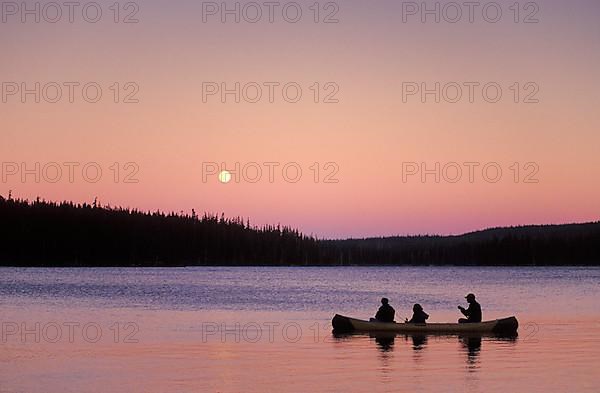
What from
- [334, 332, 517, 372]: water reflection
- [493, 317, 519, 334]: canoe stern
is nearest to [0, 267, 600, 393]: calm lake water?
[334, 332, 517, 372]: water reflection

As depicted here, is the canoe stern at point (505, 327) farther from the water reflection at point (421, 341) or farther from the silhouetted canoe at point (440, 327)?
the water reflection at point (421, 341)

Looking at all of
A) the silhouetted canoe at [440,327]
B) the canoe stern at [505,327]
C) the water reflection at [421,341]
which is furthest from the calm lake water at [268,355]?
the canoe stern at [505,327]

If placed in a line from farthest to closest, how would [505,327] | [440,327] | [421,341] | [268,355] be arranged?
[505,327] → [440,327] → [421,341] → [268,355]

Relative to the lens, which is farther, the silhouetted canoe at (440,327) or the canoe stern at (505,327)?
the canoe stern at (505,327)

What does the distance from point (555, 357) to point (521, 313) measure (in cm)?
3227

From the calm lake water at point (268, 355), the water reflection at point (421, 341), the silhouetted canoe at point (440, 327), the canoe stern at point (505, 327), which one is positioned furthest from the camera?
the canoe stern at point (505, 327)

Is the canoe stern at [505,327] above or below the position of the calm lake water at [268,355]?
above

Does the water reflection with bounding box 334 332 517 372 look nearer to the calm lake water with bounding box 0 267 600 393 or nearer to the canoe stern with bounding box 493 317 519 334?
the calm lake water with bounding box 0 267 600 393

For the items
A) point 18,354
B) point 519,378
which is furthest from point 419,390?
point 18,354

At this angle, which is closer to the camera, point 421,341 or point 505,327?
point 421,341

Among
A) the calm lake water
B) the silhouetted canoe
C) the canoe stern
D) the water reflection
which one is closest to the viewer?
the calm lake water

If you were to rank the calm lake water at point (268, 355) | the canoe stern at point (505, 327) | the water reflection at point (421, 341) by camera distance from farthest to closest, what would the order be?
the canoe stern at point (505, 327) → the water reflection at point (421, 341) → the calm lake water at point (268, 355)

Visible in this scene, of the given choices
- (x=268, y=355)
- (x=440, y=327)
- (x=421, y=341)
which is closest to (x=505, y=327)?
(x=440, y=327)

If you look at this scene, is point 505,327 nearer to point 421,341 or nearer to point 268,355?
point 421,341
